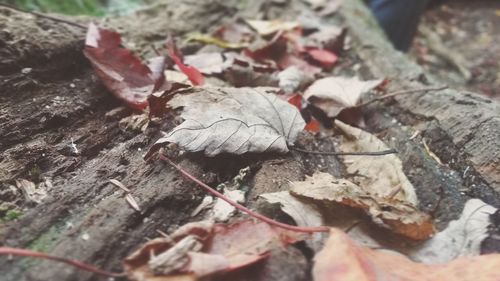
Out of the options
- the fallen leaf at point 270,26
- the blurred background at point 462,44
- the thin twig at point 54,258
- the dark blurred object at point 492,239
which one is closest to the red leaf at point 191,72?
the fallen leaf at point 270,26

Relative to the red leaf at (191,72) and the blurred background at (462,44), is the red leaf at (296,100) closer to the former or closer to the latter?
the red leaf at (191,72)

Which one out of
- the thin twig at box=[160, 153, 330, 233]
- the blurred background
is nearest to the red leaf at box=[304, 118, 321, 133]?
the thin twig at box=[160, 153, 330, 233]

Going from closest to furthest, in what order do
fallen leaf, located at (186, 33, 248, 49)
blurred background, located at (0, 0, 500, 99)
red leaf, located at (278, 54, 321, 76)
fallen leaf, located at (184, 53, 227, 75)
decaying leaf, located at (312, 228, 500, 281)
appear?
decaying leaf, located at (312, 228, 500, 281), fallen leaf, located at (184, 53, 227, 75), red leaf, located at (278, 54, 321, 76), fallen leaf, located at (186, 33, 248, 49), blurred background, located at (0, 0, 500, 99)

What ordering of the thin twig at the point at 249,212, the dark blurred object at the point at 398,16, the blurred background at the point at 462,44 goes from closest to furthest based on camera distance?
the thin twig at the point at 249,212, the dark blurred object at the point at 398,16, the blurred background at the point at 462,44

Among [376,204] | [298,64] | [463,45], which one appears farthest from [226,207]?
[463,45]

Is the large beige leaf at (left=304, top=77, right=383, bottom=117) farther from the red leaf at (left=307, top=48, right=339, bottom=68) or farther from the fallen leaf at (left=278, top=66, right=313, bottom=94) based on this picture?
the red leaf at (left=307, top=48, right=339, bottom=68)

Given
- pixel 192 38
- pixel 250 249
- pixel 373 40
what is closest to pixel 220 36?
pixel 192 38

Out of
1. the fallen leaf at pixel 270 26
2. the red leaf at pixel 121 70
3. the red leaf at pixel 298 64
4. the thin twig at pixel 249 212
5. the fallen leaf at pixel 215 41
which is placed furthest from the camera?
the fallen leaf at pixel 270 26
